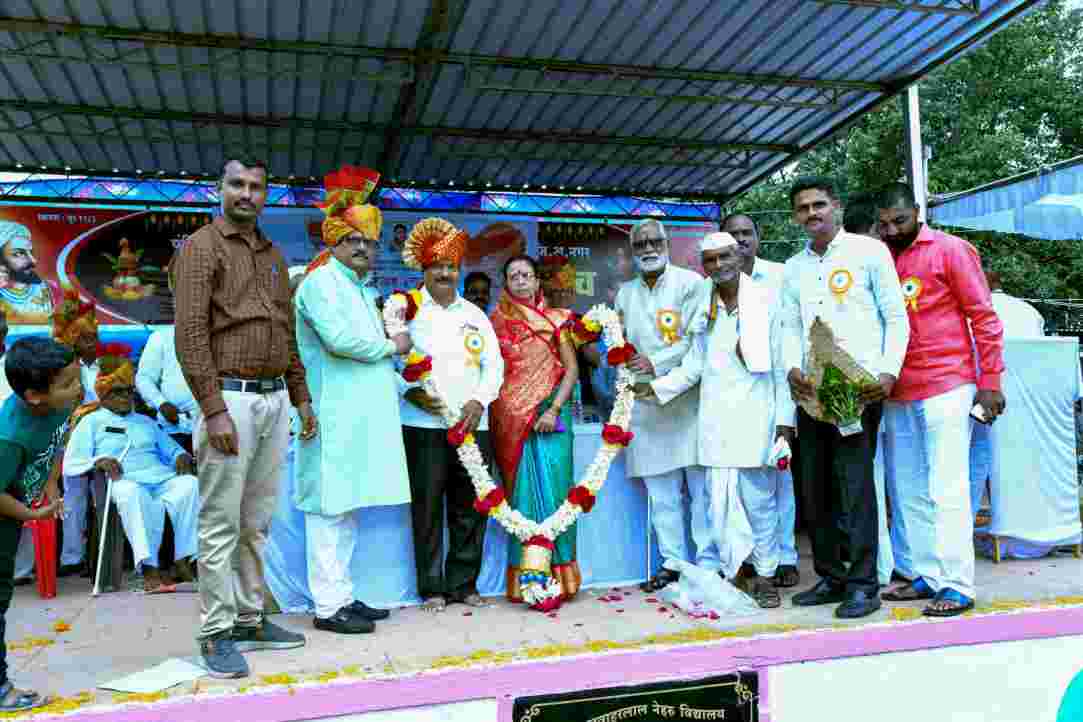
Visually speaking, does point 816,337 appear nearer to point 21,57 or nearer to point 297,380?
point 297,380

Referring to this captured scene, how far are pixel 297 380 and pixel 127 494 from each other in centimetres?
205

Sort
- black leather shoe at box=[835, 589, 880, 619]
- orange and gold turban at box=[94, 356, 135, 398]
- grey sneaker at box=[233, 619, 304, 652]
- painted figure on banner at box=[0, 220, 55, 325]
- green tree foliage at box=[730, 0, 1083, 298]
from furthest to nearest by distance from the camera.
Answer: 1. green tree foliage at box=[730, 0, 1083, 298]
2. painted figure on banner at box=[0, 220, 55, 325]
3. orange and gold turban at box=[94, 356, 135, 398]
4. black leather shoe at box=[835, 589, 880, 619]
5. grey sneaker at box=[233, 619, 304, 652]

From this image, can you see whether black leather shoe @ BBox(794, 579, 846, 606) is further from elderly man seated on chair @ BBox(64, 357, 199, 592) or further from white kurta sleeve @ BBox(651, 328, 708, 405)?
elderly man seated on chair @ BBox(64, 357, 199, 592)

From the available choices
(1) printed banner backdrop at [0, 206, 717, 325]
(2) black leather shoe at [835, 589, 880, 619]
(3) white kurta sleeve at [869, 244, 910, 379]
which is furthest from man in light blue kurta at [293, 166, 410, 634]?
(1) printed banner backdrop at [0, 206, 717, 325]

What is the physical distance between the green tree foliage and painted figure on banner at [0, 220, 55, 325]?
15.1m

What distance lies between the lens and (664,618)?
153 inches

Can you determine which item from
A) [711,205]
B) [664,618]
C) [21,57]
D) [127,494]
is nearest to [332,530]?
[664,618]

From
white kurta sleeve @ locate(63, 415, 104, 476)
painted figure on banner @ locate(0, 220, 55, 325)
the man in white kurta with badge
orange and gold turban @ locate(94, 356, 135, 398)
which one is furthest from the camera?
painted figure on banner @ locate(0, 220, 55, 325)

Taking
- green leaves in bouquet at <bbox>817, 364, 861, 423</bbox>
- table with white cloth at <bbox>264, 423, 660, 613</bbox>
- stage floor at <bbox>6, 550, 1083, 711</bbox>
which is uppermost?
green leaves in bouquet at <bbox>817, 364, 861, 423</bbox>

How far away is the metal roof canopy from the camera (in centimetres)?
665

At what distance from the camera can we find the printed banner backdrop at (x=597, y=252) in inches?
→ 425


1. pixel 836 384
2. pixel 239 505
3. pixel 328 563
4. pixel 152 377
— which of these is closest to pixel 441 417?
pixel 328 563

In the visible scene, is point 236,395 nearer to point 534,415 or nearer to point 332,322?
point 332,322

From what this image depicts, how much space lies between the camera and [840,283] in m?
3.95
